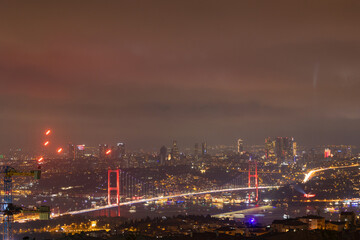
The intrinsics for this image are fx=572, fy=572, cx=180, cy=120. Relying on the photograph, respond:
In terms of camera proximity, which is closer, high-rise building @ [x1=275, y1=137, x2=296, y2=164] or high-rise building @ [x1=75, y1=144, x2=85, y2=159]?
high-rise building @ [x1=75, y1=144, x2=85, y2=159]

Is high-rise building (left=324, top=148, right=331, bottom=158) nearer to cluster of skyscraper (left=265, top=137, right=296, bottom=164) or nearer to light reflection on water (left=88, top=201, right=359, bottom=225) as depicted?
cluster of skyscraper (left=265, top=137, right=296, bottom=164)

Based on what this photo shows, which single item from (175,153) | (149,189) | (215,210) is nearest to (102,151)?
(175,153)

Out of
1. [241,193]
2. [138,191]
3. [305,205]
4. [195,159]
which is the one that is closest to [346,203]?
[305,205]

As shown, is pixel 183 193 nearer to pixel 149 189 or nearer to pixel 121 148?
pixel 149 189

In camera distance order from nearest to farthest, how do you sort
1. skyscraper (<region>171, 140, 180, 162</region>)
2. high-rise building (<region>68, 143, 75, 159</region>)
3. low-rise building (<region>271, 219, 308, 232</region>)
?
1. low-rise building (<region>271, 219, 308, 232</region>)
2. high-rise building (<region>68, 143, 75, 159</region>)
3. skyscraper (<region>171, 140, 180, 162</region>)

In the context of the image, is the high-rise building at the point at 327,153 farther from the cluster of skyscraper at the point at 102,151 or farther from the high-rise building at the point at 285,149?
the cluster of skyscraper at the point at 102,151

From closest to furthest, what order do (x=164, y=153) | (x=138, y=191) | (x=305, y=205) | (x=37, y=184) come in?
(x=305, y=205), (x=138, y=191), (x=37, y=184), (x=164, y=153)

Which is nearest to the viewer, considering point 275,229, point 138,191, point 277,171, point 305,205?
point 275,229

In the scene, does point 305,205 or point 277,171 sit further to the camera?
point 277,171

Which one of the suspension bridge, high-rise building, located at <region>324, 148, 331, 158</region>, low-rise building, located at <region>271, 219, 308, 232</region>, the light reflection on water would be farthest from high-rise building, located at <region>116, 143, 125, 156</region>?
low-rise building, located at <region>271, 219, 308, 232</region>

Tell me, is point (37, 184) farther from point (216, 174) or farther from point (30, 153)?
point (216, 174)

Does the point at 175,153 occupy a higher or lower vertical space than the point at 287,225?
higher
